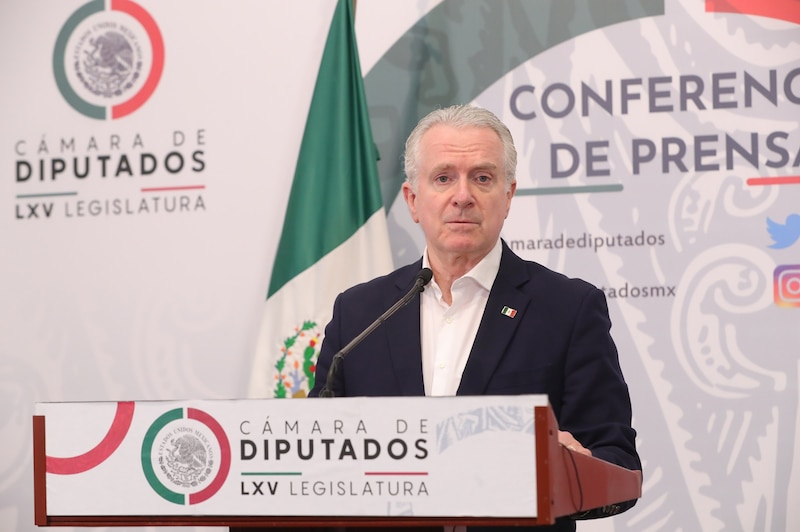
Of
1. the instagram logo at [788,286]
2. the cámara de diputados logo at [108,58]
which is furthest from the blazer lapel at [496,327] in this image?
the cámara de diputados logo at [108,58]

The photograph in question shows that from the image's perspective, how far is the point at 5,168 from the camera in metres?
4.62

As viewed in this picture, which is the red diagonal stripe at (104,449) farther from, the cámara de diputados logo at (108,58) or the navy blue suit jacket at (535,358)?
the cámara de diputados logo at (108,58)

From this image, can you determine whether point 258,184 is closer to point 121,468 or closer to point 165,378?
point 165,378

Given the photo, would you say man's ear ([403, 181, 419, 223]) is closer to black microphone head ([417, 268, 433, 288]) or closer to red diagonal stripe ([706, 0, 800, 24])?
black microphone head ([417, 268, 433, 288])

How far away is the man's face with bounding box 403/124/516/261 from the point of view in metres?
2.53

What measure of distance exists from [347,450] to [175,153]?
3110 mm

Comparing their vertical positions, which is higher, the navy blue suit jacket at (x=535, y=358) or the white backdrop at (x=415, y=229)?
the white backdrop at (x=415, y=229)

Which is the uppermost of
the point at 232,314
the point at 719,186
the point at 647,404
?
the point at 719,186

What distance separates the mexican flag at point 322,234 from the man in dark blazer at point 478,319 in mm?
1356

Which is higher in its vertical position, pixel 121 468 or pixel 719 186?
pixel 719 186

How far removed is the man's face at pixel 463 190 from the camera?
8.30 feet

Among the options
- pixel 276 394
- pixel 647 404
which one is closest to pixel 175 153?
pixel 276 394

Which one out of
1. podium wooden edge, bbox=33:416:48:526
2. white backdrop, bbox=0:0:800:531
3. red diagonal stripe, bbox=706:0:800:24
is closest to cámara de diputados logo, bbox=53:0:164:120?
white backdrop, bbox=0:0:800:531

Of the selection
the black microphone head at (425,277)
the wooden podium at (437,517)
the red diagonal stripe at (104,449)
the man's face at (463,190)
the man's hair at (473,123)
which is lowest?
the wooden podium at (437,517)
